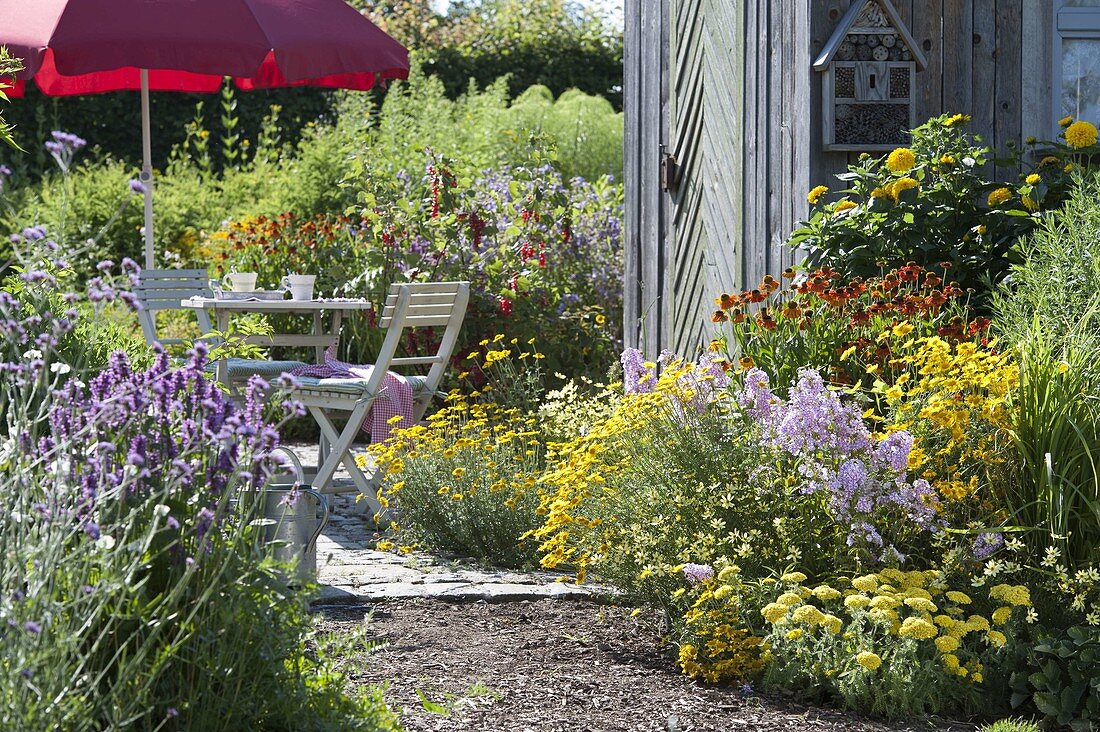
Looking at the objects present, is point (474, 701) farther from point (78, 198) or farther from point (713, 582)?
point (78, 198)

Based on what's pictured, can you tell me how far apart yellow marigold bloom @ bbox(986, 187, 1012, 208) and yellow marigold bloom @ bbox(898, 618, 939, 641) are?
242cm

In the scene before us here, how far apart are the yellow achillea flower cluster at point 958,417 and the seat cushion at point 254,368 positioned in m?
3.33

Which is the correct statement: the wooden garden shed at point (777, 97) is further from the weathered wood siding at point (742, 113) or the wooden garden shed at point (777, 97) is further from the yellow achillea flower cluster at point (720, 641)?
the yellow achillea flower cluster at point (720, 641)

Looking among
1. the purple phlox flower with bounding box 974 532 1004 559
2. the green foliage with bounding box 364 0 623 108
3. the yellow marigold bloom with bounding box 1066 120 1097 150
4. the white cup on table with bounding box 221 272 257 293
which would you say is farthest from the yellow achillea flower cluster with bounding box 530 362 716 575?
the green foliage with bounding box 364 0 623 108

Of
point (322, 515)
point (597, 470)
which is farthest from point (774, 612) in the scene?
point (322, 515)

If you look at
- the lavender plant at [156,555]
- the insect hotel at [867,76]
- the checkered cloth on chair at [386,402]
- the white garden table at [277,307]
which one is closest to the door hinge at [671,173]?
the insect hotel at [867,76]

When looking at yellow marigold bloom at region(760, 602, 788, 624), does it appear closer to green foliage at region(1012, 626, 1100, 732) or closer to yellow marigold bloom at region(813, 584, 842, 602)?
yellow marigold bloom at region(813, 584, 842, 602)

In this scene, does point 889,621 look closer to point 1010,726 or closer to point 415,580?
point 1010,726

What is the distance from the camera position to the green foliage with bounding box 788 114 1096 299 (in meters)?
4.95

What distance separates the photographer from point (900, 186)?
4.94 m

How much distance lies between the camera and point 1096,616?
317cm

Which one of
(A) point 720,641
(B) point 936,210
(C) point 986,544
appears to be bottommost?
(A) point 720,641

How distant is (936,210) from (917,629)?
8.09ft

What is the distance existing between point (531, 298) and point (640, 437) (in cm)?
382
